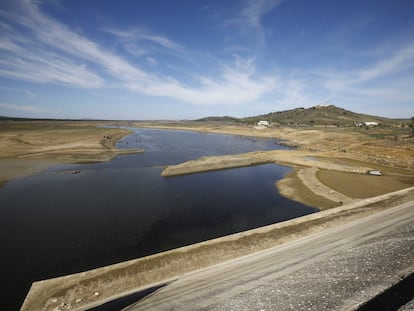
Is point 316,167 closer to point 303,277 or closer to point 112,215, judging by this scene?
point 303,277

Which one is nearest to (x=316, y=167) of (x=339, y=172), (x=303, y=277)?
(x=339, y=172)

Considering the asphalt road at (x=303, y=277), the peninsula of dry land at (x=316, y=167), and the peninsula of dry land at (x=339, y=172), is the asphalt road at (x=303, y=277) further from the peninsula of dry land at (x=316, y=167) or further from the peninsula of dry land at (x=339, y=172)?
the peninsula of dry land at (x=316, y=167)

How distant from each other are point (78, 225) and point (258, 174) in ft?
86.8

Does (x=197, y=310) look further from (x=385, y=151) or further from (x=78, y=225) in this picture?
(x=385, y=151)

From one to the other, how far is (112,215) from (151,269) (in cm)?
1005

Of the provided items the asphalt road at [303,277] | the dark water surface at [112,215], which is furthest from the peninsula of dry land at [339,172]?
the asphalt road at [303,277]

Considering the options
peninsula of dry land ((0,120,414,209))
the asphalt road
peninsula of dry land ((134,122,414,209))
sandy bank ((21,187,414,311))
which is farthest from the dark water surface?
the asphalt road

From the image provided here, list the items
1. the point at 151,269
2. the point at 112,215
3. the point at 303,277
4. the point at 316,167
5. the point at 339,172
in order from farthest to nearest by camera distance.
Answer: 1. the point at 316,167
2. the point at 339,172
3. the point at 112,215
4. the point at 151,269
5. the point at 303,277

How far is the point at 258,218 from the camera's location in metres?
20.5

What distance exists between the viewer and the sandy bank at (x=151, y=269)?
33.7ft

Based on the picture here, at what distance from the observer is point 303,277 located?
1138cm

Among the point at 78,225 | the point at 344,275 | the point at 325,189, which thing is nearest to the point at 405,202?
the point at 325,189

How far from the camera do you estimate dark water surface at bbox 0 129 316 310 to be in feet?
47.5

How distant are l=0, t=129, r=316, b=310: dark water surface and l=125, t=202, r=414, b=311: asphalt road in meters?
4.94
